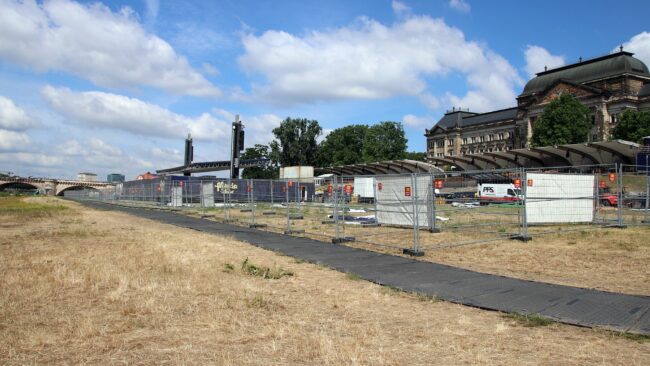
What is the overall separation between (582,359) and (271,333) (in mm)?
3064

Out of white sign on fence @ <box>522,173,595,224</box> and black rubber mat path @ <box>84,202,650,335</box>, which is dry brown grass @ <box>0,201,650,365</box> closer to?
black rubber mat path @ <box>84,202,650,335</box>

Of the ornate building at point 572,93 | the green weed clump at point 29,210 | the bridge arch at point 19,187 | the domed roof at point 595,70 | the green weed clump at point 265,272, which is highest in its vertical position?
the domed roof at point 595,70

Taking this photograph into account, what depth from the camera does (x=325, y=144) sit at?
12769cm

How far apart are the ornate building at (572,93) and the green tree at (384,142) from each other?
19653mm

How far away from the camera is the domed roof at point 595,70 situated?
9519cm

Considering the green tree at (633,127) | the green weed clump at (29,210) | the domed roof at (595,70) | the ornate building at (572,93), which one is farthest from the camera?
the domed roof at (595,70)

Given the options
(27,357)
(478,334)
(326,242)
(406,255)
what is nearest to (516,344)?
(478,334)

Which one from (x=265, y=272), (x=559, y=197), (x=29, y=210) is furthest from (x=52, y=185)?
(x=265, y=272)

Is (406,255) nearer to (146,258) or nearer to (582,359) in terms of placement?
(146,258)

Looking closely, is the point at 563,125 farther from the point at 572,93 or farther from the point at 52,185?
the point at 52,185

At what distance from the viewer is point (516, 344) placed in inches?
201

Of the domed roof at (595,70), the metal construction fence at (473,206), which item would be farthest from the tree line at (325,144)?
the metal construction fence at (473,206)

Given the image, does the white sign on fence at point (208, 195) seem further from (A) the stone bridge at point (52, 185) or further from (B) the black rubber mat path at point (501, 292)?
(A) the stone bridge at point (52, 185)

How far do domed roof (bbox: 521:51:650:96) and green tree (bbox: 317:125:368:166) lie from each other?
4164 centimetres
